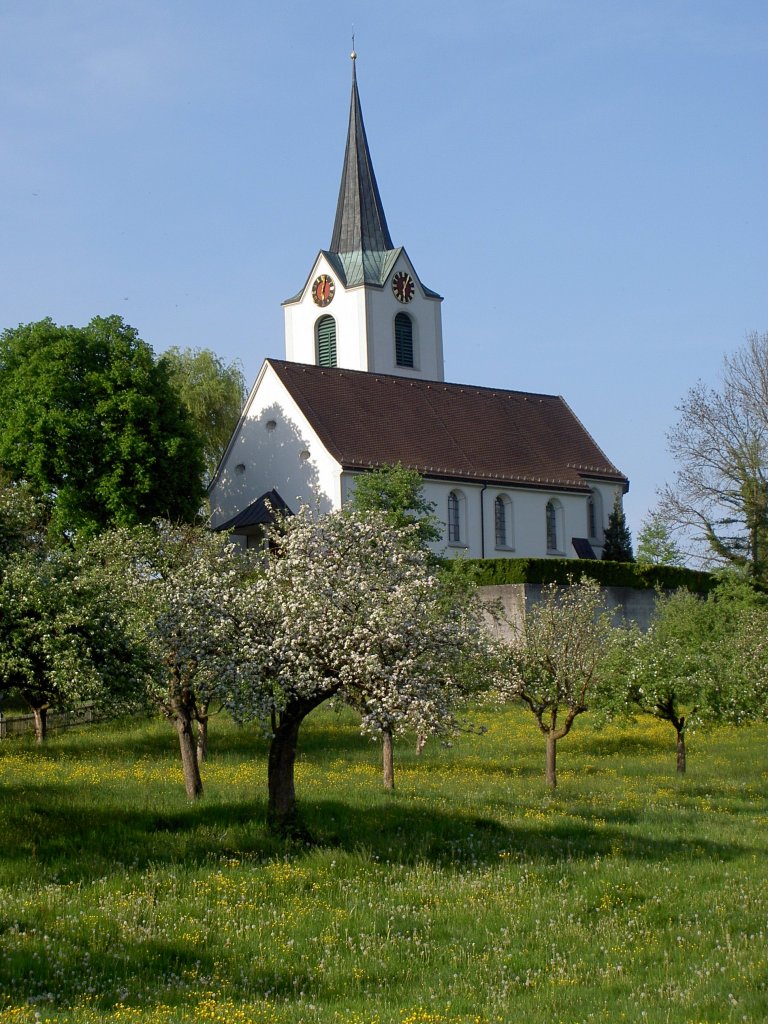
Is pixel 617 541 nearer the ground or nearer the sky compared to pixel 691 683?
nearer the sky

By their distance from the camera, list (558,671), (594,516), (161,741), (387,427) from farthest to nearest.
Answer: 1. (594,516)
2. (387,427)
3. (161,741)
4. (558,671)

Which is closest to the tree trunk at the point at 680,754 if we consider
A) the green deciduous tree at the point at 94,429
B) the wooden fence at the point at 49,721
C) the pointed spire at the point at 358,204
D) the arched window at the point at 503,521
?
the wooden fence at the point at 49,721

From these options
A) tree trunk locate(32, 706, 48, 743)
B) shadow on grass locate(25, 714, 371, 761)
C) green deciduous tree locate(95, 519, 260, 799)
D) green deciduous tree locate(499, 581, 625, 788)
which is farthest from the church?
green deciduous tree locate(95, 519, 260, 799)

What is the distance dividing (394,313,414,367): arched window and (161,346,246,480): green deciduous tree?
1001 cm

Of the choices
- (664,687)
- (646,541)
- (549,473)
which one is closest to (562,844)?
(664,687)

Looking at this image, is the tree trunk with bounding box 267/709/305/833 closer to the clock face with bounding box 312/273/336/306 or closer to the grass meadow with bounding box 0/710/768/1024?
the grass meadow with bounding box 0/710/768/1024

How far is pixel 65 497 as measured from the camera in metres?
50.3

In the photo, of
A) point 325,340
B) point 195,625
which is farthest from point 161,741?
point 325,340

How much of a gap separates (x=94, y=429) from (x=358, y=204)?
32797 millimetres

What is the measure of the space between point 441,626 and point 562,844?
3.73m

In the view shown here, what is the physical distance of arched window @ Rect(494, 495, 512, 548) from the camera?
6631 cm

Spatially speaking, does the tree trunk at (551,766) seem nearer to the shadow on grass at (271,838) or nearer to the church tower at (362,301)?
the shadow on grass at (271,838)

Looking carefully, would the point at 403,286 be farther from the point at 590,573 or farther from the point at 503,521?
the point at 590,573

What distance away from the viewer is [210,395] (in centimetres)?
7150
